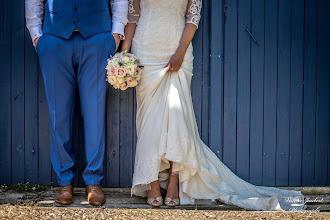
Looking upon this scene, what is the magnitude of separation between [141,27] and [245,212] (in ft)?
6.14

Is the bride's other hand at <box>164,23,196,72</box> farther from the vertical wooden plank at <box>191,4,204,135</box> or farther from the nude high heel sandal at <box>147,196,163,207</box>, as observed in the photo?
the nude high heel sandal at <box>147,196,163,207</box>

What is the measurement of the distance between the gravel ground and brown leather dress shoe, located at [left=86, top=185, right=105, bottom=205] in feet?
0.42

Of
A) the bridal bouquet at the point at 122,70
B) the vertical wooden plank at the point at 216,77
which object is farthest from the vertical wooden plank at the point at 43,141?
the vertical wooden plank at the point at 216,77

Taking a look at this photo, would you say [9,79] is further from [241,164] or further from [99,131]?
[241,164]

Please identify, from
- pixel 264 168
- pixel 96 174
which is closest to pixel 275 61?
pixel 264 168

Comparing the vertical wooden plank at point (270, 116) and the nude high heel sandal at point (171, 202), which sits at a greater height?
the vertical wooden plank at point (270, 116)

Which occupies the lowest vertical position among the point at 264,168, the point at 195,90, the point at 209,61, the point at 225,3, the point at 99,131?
the point at 264,168

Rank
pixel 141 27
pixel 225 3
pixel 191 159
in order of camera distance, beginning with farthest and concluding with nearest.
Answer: pixel 225 3 < pixel 141 27 < pixel 191 159

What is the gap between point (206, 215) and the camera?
3217 millimetres

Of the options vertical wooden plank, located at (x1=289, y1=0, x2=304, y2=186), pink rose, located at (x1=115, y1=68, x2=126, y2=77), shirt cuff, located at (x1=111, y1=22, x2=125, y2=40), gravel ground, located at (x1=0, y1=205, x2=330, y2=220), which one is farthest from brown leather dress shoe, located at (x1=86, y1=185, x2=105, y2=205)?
vertical wooden plank, located at (x1=289, y1=0, x2=304, y2=186)

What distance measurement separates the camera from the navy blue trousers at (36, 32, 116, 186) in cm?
352

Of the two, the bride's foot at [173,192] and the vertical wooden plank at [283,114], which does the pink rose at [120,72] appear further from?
the vertical wooden plank at [283,114]

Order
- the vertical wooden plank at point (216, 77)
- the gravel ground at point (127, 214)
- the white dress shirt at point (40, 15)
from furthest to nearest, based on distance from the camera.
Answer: the vertical wooden plank at point (216, 77), the white dress shirt at point (40, 15), the gravel ground at point (127, 214)

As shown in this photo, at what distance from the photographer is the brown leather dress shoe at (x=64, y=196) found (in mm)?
3484
